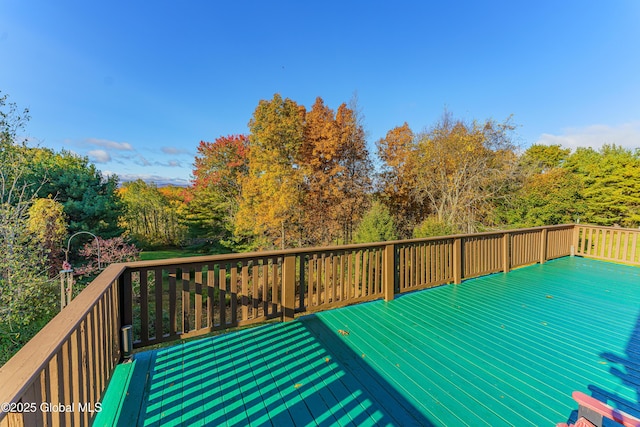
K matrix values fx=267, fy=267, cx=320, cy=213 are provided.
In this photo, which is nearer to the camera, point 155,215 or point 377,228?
point 377,228

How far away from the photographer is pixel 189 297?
126 inches

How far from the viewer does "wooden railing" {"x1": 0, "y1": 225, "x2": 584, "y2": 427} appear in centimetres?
92

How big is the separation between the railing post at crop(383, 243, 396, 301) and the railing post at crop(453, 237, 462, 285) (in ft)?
4.40

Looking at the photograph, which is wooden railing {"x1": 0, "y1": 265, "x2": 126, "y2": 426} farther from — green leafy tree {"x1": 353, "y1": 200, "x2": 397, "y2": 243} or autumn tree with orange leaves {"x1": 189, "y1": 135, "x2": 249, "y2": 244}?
autumn tree with orange leaves {"x1": 189, "y1": 135, "x2": 249, "y2": 244}

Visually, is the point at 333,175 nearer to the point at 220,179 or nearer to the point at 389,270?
the point at 220,179

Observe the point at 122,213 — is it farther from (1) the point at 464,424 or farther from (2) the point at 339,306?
(1) the point at 464,424

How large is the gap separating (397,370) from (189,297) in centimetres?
243

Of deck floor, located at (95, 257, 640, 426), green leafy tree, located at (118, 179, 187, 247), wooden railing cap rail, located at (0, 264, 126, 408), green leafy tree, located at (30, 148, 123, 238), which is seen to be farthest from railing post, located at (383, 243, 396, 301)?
green leafy tree, located at (118, 179, 187, 247)

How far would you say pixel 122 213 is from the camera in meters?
12.0

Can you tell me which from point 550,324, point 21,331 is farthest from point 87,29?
point 550,324

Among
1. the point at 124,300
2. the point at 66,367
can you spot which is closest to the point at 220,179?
the point at 124,300

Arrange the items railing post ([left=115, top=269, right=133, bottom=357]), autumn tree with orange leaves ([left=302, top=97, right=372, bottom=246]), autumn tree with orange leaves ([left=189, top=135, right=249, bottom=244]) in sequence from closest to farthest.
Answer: railing post ([left=115, top=269, right=133, bottom=357])
autumn tree with orange leaves ([left=302, top=97, right=372, bottom=246])
autumn tree with orange leaves ([left=189, top=135, right=249, bottom=244])

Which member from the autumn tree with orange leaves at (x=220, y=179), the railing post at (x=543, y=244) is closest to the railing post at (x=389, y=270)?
the railing post at (x=543, y=244)

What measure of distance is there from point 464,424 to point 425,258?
2690 millimetres
